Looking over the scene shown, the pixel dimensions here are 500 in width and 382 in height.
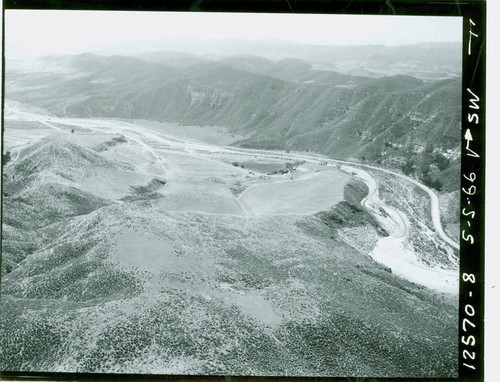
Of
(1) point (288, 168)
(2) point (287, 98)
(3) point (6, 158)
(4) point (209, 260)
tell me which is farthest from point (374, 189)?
(3) point (6, 158)

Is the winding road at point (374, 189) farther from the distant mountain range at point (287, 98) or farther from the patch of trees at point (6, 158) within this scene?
the patch of trees at point (6, 158)

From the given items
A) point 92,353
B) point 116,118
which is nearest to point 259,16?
point 116,118

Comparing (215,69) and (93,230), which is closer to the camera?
(93,230)

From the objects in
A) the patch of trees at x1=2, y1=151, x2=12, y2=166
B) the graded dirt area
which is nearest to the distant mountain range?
the graded dirt area

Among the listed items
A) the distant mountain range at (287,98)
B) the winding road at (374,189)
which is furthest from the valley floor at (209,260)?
the distant mountain range at (287,98)

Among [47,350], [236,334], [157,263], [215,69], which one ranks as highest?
[215,69]

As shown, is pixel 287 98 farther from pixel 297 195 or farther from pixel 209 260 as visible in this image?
pixel 209 260

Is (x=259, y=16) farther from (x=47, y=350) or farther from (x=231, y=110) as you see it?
(x=47, y=350)
